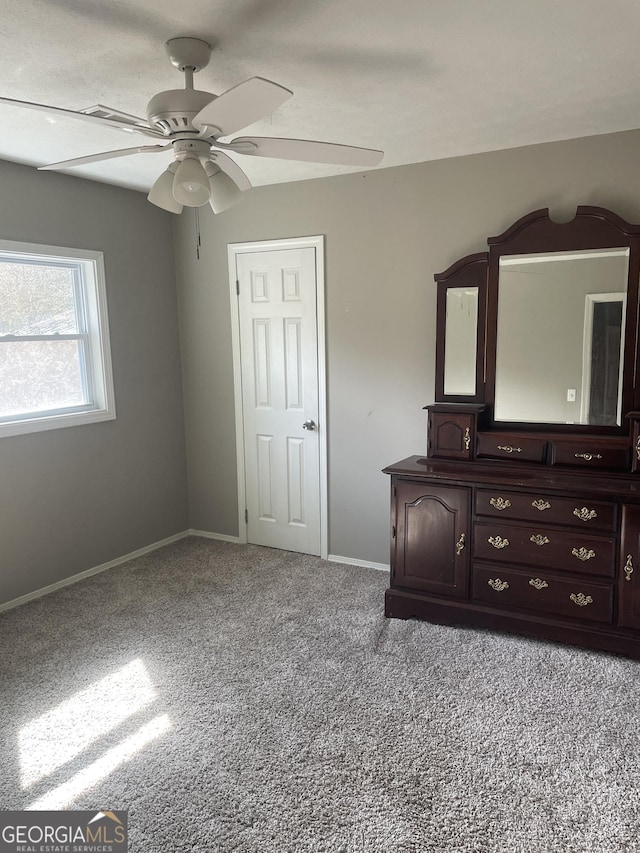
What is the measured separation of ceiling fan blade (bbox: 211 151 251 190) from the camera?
2072 millimetres

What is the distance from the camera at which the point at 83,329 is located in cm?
379

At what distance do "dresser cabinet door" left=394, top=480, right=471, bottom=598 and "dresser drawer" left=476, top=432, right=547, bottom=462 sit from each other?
361 mm

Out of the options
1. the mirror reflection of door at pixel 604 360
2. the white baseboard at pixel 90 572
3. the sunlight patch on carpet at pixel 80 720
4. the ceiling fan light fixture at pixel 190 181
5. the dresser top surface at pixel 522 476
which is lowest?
the sunlight patch on carpet at pixel 80 720

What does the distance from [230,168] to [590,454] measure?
217cm

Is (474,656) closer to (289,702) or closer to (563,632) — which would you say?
(563,632)

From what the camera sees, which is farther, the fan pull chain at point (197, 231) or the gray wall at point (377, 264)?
the fan pull chain at point (197, 231)

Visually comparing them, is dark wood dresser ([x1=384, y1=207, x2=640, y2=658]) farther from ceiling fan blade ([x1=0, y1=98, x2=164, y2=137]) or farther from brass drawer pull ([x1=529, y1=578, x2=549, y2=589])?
ceiling fan blade ([x1=0, y1=98, x2=164, y2=137])

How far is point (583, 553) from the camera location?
2.74m

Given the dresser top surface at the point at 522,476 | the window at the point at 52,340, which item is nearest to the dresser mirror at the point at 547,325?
the dresser top surface at the point at 522,476

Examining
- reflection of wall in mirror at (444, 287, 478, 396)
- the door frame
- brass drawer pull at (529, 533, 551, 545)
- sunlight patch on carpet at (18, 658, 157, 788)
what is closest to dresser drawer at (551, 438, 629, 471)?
brass drawer pull at (529, 533, 551, 545)

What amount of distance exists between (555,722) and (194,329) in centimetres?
336

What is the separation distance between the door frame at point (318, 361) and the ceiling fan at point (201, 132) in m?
1.59

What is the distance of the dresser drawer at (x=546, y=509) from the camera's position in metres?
2.69

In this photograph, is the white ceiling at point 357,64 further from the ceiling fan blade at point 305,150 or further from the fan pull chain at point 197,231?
the fan pull chain at point 197,231
